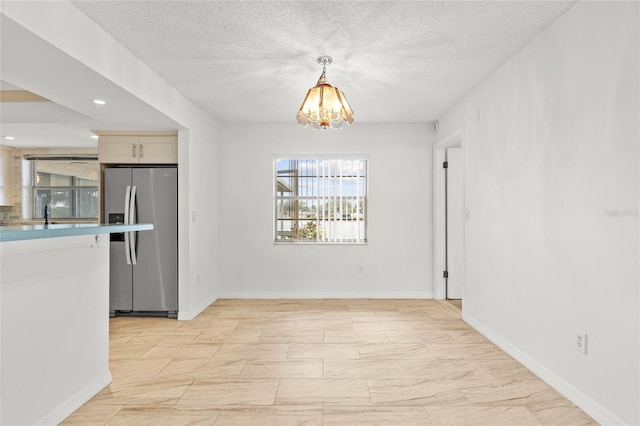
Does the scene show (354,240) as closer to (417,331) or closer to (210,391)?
(417,331)

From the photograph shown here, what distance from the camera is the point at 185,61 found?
3.13 m

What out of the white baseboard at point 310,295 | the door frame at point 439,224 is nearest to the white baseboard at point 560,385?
the door frame at point 439,224

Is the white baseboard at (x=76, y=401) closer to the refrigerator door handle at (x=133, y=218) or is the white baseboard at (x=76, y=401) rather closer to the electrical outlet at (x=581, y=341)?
the refrigerator door handle at (x=133, y=218)

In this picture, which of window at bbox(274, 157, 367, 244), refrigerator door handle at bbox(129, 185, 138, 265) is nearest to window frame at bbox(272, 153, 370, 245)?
window at bbox(274, 157, 367, 244)

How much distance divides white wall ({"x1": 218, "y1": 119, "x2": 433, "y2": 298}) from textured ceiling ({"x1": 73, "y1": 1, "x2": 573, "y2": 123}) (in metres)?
1.20

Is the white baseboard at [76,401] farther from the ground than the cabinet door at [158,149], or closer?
closer

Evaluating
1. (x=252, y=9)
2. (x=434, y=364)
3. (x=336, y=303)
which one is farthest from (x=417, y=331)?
(x=252, y=9)

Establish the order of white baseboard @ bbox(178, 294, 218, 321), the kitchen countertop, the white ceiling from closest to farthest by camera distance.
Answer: the kitchen countertop, the white ceiling, white baseboard @ bbox(178, 294, 218, 321)

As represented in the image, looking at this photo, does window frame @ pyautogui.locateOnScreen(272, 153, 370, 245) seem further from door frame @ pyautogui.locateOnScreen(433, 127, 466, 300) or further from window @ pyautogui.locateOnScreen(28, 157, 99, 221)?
window @ pyautogui.locateOnScreen(28, 157, 99, 221)

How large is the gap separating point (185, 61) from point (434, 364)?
316 cm

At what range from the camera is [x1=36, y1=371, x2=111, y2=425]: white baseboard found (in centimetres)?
206

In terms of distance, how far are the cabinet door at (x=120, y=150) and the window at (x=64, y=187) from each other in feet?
6.12

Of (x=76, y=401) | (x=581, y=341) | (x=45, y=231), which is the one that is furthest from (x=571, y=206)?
(x=76, y=401)

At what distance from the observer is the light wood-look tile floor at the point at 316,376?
2211mm
